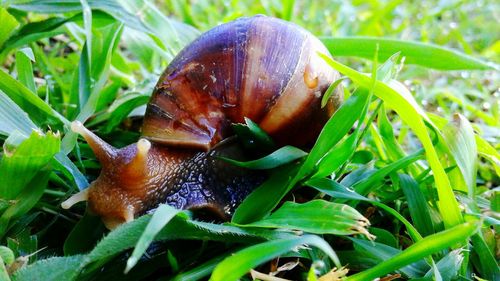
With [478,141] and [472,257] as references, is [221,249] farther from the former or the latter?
[478,141]

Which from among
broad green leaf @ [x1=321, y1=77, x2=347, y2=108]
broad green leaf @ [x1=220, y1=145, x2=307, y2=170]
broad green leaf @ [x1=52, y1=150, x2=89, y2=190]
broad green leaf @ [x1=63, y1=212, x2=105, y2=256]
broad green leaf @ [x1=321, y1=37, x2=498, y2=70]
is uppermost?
broad green leaf @ [x1=321, y1=37, x2=498, y2=70]

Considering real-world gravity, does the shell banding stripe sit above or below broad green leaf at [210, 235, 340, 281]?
above

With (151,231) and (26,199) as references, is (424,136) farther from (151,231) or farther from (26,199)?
(26,199)

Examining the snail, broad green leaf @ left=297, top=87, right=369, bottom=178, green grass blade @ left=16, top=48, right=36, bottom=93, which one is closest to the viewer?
broad green leaf @ left=297, top=87, right=369, bottom=178

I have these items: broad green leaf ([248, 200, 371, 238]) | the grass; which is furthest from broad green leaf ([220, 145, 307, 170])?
broad green leaf ([248, 200, 371, 238])

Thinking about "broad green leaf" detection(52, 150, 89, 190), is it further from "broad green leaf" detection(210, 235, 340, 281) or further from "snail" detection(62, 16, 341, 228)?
"broad green leaf" detection(210, 235, 340, 281)

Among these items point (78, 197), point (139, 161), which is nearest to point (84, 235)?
point (78, 197)

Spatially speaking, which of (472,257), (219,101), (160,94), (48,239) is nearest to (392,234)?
(472,257)
